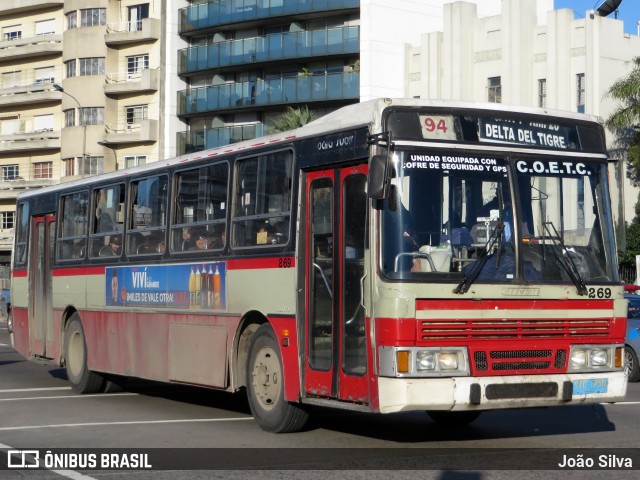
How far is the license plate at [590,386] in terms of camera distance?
36.2 feet

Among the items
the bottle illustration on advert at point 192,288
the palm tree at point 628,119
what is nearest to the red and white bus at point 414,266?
the bottle illustration on advert at point 192,288

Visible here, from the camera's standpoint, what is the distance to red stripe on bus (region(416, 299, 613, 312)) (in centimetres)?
1045

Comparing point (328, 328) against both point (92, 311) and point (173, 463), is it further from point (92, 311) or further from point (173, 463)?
point (92, 311)

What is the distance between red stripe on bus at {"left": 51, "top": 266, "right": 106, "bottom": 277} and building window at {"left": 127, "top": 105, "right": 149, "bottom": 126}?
46.7 meters

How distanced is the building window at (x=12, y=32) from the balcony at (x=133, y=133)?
1128cm

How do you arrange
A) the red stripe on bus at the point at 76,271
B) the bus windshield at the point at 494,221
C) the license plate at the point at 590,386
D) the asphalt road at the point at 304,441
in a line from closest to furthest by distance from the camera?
the asphalt road at the point at 304,441
the bus windshield at the point at 494,221
the license plate at the point at 590,386
the red stripe on bus at the point at 76,271

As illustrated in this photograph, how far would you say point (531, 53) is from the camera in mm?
46938

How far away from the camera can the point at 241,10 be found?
58844 mm

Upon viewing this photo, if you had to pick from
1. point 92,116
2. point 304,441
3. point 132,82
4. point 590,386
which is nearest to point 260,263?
point 304,441

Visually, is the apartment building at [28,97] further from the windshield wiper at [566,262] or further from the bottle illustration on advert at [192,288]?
the windshield wiper at [566,262]

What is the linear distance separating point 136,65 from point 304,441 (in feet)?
182

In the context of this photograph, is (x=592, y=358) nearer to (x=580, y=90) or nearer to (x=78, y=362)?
(x=78, y=362)

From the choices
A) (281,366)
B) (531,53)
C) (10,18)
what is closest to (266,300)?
(281,366)

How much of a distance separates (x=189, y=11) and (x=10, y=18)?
50.6 feet
